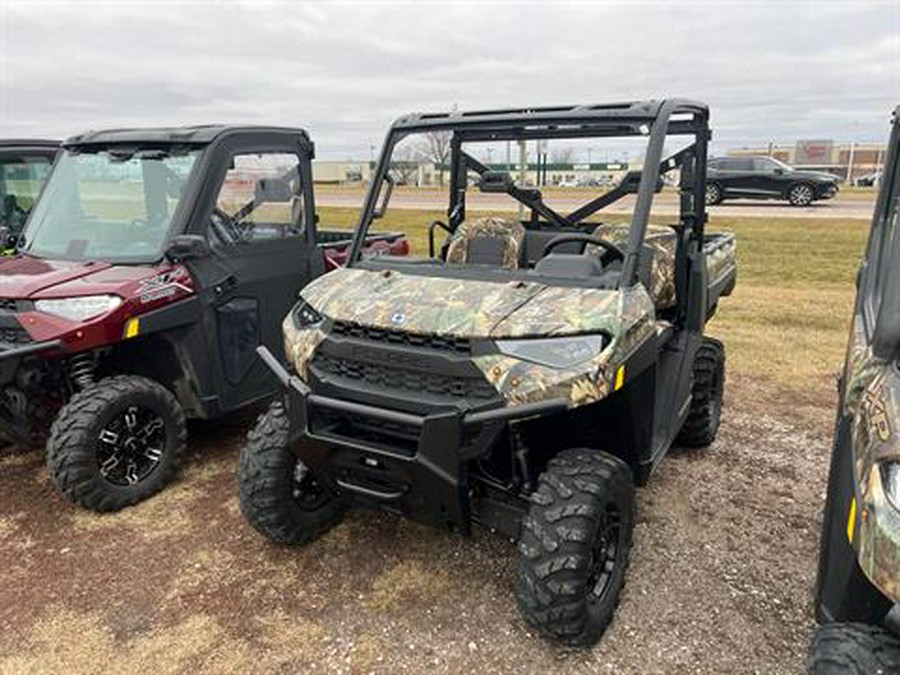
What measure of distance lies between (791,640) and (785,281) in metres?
8.78

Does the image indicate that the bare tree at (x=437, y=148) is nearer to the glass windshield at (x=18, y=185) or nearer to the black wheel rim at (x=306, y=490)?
the black wheel rim at (x=306, y=490)

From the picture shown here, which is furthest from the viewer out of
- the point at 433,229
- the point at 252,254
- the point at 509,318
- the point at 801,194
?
the point at 801,194

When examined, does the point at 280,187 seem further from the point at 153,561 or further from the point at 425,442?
the point at 425,442

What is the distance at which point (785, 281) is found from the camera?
10656 millimetres

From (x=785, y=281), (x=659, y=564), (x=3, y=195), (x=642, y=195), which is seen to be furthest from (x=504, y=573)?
(x=785, y=281)

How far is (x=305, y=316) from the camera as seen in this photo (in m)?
3.32

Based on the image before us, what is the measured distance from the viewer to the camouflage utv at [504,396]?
2.66 meters

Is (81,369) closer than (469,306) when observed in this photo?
No

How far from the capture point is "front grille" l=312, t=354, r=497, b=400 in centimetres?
271

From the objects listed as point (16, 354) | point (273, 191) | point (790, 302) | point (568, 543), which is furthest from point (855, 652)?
point (790, 302)

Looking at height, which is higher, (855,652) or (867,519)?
(867,519)

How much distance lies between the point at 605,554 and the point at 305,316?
5.53 ft

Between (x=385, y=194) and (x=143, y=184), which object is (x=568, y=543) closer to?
(x=385, y=194)

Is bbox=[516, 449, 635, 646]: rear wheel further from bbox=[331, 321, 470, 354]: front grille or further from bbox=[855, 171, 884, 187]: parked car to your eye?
bbox=[855, 171, 884, 187]: parked car
